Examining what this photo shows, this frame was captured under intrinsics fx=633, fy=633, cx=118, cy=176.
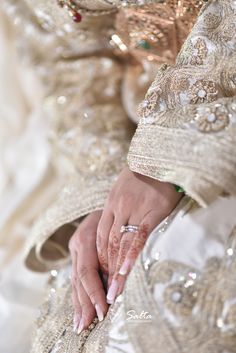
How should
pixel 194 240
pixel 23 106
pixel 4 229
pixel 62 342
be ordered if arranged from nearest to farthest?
1. pixel 194 240
2. pixel 62 342
3. pixel 4 229
4. pixel 23 106

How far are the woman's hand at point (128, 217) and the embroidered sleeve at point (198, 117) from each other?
1.3 inches

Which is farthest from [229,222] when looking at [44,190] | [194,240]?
[44,190]

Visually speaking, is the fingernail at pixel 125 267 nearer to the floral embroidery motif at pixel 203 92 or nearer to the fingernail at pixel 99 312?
the fingernail at pixel 99 312

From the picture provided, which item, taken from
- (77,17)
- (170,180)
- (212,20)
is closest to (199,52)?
(212,20)

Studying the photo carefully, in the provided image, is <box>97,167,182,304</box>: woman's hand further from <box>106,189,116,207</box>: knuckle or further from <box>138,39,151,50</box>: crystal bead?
<box>138,39,151,50</box>: crystal bead

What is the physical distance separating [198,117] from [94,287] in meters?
0.25

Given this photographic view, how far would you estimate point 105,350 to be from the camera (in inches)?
25.7

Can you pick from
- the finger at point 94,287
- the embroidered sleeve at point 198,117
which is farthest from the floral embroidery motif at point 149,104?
the finger at point 94,287

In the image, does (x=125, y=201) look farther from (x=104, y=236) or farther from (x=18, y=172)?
Result: (x=18, y=172)

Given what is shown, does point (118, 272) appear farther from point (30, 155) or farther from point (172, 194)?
point (30, 155)

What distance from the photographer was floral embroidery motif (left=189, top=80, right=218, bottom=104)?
26.5 inches

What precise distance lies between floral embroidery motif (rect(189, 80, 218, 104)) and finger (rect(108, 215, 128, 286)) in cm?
16

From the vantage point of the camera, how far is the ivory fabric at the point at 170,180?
0.59 meters

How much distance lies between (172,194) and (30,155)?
2.47 ft
